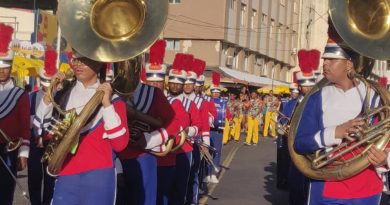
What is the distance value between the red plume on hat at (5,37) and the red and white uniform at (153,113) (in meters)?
1.39

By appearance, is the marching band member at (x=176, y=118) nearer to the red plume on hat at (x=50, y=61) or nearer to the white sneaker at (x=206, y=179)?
the red plume on hat at (x=50, y=61)

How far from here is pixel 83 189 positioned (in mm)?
5020

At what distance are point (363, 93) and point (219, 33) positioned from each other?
115 ft

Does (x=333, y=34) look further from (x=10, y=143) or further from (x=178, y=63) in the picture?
(x=178, y=63)

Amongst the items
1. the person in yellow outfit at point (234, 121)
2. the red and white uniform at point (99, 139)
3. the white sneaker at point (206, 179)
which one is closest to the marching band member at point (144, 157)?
the red and white uniform at point (99, 139)

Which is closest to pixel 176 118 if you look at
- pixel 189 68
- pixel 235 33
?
pixel 189 68

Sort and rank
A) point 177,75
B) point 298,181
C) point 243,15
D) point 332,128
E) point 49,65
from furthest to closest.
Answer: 1. point 243,15
2. point 177,75
3. point 298,181
4. point 49,65
5. point 332,128

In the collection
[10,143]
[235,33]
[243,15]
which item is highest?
[243,15]

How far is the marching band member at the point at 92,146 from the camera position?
502cm

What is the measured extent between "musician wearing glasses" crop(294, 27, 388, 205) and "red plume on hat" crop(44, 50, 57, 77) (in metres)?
3.80

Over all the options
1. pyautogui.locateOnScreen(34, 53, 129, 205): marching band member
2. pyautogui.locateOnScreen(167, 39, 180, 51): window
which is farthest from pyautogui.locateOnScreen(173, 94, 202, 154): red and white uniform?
pyautogui.locateOnScreen(167, 39, 180, 51): window

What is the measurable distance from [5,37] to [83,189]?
8.70 feet

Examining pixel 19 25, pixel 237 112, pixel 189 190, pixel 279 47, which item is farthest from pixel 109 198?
pixel 279 47

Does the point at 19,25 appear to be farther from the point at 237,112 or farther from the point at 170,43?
the point at 170,43
